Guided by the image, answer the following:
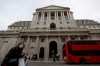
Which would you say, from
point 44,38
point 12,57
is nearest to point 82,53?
point 12,57

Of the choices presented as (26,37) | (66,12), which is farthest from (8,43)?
(66,12)

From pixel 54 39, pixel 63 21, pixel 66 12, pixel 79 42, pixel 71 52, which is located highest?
pixel 66 12

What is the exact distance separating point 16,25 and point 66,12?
95.6ft

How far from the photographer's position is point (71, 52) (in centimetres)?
1831

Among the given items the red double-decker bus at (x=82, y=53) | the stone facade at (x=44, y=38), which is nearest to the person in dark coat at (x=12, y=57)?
the red double-decker bus at (x=82, y=53)

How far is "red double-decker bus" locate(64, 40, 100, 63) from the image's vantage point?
18.3 metres

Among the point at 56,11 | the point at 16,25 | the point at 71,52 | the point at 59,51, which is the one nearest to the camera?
the point at 71,52

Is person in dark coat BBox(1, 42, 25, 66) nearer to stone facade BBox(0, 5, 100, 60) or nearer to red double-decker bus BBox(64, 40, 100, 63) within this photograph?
red double-decker bus BBox(64, 40, 100, 63)

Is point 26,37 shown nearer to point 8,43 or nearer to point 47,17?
point 8,43

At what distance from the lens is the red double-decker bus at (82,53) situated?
18281 mm

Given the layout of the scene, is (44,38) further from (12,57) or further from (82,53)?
(12,57)

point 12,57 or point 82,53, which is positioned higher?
point 82,53

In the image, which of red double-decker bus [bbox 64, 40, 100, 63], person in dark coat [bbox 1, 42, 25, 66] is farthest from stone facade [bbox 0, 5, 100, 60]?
person in dark coat [bbox 1, 42, 25, 66]

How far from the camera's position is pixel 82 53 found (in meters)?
18.6
